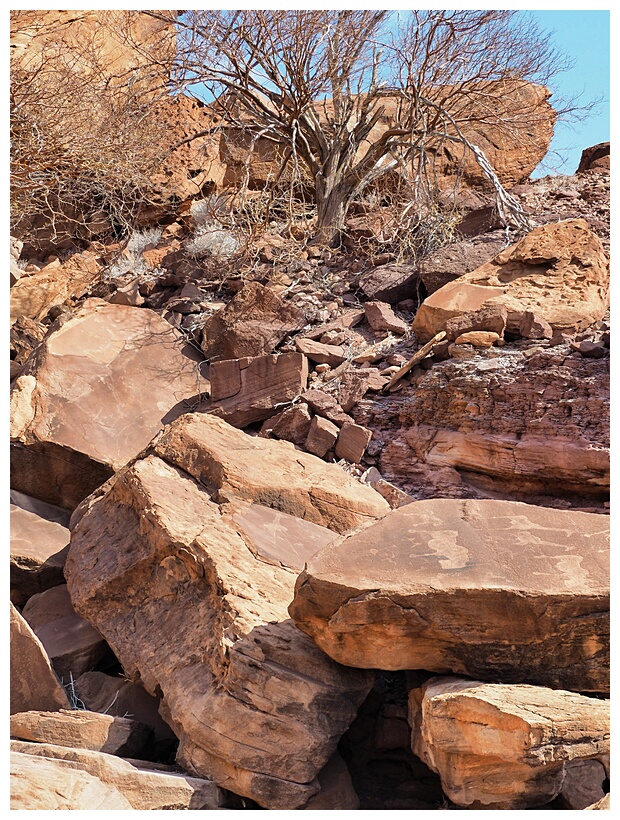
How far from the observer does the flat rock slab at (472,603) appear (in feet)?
9.25

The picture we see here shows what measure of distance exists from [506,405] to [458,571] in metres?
2.41

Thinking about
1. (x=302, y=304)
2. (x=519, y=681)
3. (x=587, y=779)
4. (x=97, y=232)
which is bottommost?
(x=587, y=779)

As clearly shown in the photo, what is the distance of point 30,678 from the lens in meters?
3.74

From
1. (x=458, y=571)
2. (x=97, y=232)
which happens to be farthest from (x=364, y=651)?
(x=97, y=232)

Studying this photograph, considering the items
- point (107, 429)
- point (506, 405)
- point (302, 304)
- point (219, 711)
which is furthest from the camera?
point (302, 304)

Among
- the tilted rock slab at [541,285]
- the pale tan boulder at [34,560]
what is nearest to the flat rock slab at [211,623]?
the pale tan boulder at [34,560]

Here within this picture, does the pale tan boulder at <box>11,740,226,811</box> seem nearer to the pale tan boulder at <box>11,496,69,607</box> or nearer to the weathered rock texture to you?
the pale tan boulder at <box>11,496,69,607</box>

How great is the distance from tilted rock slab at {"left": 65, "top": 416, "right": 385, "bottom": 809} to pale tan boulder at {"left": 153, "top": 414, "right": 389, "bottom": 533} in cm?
1

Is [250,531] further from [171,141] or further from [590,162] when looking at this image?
[590,162]

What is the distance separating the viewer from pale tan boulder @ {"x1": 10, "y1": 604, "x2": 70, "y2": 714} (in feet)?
12.2

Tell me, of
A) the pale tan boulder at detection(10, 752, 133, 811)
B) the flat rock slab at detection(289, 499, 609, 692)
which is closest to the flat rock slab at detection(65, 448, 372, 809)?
the flat rock slab at detection(289, 499, 609, 692)

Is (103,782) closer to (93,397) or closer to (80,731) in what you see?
(80,731)

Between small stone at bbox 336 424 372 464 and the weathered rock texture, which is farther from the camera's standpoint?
small stone at bbox 336 424 372 464

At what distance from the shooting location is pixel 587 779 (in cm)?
304
